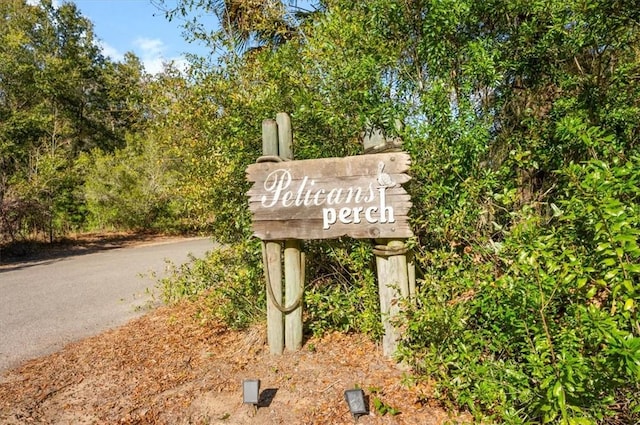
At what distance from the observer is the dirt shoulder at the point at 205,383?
9.88 feet

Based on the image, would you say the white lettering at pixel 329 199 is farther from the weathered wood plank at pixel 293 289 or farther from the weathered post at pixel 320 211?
the weathered wood plank at pixel 293 289

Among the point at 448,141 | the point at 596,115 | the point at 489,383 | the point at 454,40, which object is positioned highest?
→ the point at 454,40

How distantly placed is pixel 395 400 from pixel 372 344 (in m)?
0.84

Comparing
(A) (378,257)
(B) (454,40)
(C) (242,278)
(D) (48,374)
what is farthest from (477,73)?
(D) (48,374)

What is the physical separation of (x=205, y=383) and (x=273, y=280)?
106cm

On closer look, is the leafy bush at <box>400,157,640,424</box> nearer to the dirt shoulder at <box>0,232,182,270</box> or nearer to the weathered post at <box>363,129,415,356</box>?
the weathered post at <box>363,129,415,356</box>

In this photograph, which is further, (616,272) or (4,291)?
(4,291)

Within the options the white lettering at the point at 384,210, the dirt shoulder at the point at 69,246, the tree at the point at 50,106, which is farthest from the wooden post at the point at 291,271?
the dirt shoulder at the point at 69,246

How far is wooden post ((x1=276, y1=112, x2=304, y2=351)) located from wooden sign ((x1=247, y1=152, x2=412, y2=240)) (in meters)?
0.17

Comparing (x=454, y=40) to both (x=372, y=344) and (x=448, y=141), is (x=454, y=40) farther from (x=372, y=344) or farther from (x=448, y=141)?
(x=372, y=344)

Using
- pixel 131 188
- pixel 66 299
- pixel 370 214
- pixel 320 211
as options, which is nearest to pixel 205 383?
pixel 320 211

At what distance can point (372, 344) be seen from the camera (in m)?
3.83

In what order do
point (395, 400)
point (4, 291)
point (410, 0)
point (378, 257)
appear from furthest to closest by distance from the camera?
point (4, 291) < point (410, 0) < point (378, 257) < point (395, 400)

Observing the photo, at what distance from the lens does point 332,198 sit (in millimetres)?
3529
